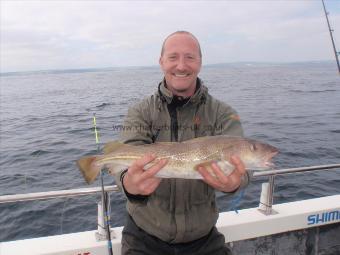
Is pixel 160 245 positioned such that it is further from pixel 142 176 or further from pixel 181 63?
pixel 181 63

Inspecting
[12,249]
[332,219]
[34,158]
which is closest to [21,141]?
[34,158]

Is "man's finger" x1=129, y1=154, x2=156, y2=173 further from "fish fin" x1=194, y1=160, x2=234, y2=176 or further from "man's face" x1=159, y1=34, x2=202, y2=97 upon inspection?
"man's face" x1=159, y1=34, x2=202, y2=97

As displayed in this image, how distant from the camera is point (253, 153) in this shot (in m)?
3.39

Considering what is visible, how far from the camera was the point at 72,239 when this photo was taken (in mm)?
4141

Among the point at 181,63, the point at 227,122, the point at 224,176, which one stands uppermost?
the point at 181,63

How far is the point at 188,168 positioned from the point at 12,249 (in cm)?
223

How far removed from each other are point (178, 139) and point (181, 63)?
76 centimetres

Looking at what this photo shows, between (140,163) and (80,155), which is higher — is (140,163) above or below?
above

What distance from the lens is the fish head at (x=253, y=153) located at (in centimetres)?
334

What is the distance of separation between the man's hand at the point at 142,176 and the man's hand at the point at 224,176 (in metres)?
0.38

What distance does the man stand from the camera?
3430 mm

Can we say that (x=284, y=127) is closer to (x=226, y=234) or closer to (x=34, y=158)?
(x=34, y=158)

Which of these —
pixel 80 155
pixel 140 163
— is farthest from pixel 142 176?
pixel 80 155

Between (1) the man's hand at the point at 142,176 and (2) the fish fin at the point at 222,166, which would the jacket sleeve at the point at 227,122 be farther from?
(1) the man's hand at the point at 142,176
